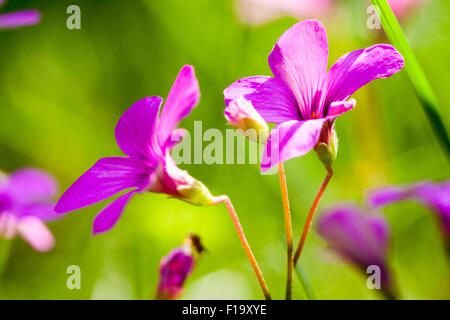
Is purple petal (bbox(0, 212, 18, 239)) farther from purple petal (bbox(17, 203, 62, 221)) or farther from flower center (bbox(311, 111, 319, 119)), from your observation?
flower center (bbox(311, 111, 319, 119))

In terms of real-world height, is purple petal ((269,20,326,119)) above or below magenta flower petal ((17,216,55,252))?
above

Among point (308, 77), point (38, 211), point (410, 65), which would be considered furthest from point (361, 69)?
point (38, 211)

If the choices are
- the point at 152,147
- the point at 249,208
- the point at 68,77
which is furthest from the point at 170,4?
the point at 152,147

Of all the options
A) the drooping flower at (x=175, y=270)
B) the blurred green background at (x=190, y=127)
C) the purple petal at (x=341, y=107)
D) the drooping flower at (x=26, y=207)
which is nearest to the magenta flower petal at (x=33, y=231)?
the drooping flower at (x=26, y=207)

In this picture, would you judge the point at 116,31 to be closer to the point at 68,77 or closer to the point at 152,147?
the point at 68,77

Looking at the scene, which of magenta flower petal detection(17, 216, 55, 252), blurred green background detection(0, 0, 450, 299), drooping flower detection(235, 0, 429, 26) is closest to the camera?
magenta flower petal detection(17, 216, 55, 252)

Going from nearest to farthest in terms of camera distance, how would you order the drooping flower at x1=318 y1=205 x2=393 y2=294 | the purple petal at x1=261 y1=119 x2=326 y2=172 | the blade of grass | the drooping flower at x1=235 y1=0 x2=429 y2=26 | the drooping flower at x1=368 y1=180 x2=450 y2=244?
the purple petal at x1=261 y1=119 x2=326 y2=172 < the blade of grass < the drooping flower at x1=368 y1=180 x2=450 y2=244 < the drooping flower at x1=318 y1=205 x2=393 y2=294 < the drooping flower at x1=235 y1=0 x2=429 y2=26

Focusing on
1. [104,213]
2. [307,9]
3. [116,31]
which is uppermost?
[116,31]

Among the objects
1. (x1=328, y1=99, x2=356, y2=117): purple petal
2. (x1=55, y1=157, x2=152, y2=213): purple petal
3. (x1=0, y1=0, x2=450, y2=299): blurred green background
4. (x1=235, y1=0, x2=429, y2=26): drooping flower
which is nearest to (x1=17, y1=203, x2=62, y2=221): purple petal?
(x1=0, y1=0, x2=450, y2=299): blurred green background
